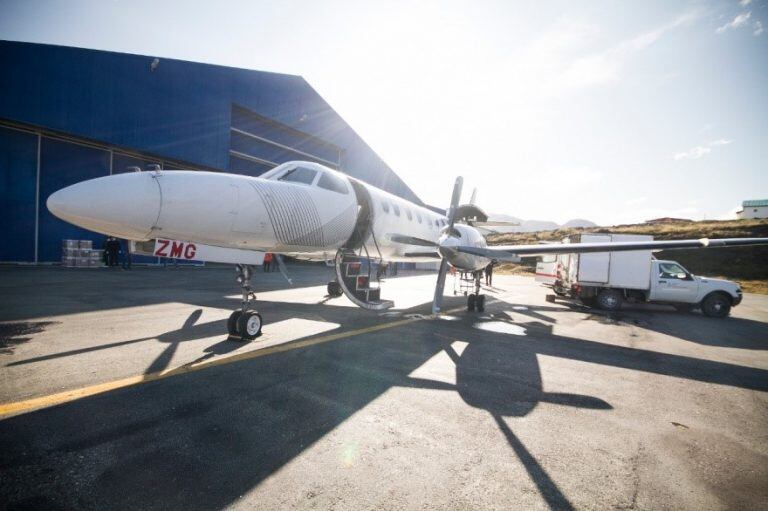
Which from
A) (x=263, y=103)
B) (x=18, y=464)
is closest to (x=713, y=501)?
(x=18, y=464)

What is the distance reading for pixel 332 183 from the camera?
7.61 m

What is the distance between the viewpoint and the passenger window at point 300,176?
6992 millimetres

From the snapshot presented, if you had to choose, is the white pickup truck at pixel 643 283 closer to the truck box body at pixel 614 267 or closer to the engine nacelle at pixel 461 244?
the truck box body at pixel 614 267

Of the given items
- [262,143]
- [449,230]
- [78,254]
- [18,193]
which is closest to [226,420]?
[449,230]

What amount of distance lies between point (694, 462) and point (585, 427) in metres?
0.82

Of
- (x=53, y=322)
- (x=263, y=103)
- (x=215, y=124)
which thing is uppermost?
(x=263, y=103)

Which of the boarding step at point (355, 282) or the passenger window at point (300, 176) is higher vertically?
the passenger window at point (300, 176)

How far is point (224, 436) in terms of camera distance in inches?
113

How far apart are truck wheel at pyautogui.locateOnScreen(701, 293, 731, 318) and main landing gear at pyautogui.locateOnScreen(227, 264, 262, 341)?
17.1 meters

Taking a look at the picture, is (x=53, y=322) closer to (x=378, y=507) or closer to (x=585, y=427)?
(x=378, y=507)

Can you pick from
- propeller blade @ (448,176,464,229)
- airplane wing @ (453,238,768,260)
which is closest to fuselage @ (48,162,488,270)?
propeller blade @ (448,176,464,229)

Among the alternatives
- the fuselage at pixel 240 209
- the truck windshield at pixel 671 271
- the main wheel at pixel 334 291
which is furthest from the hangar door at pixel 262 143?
the truck windshield at pixel 671 271

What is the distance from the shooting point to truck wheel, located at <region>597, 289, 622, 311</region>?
13.7 m

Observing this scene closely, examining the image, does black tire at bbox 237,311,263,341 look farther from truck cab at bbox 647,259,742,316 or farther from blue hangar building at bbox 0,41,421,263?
blue hangar building at bbox 0,41,421,263
